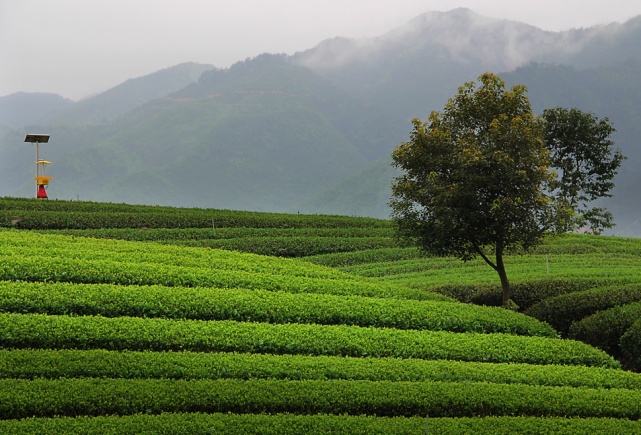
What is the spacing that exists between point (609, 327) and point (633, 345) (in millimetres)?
903

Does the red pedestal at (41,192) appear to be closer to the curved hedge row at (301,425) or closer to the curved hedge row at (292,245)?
the curved hedge row at (292,245)

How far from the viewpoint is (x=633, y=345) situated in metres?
11.2

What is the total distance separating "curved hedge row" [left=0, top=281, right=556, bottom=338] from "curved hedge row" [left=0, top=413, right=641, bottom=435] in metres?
4.11

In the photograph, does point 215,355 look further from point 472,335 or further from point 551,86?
point 551,86

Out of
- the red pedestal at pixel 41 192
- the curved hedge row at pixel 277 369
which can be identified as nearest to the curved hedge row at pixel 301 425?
the curved hedge row at pixel 277 369

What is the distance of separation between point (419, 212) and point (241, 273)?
588 centimetres

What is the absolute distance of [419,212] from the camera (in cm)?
1518

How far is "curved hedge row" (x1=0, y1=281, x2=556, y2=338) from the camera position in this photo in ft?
35.4

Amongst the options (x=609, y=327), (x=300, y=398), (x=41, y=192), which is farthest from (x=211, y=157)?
(x=300, y=398)

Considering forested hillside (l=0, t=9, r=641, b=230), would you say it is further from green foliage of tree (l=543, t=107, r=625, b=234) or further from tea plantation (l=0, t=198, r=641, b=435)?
tea plantation (l=0, t=198, r=641, b=435)

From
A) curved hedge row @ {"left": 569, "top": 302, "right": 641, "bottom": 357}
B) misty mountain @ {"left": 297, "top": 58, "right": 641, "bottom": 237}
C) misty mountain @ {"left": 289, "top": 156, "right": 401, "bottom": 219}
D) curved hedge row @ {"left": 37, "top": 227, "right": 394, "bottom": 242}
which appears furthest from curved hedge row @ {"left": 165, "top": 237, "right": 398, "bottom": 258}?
misty mountain @ {"left": 289, "top": 156, "right": 401, "bottom": 219}

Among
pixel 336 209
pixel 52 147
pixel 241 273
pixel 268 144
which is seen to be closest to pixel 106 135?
pixel 52 147

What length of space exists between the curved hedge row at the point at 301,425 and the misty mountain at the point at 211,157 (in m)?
145

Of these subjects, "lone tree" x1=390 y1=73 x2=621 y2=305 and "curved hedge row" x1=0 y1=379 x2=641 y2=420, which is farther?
"lone tree" x1=390 y1=73 x2=621 y2=305
